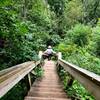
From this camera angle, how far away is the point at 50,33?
3198 cm

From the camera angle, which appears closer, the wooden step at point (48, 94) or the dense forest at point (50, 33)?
the wooden step at point (48, 94)

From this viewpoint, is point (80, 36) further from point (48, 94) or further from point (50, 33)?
point (48, 94)

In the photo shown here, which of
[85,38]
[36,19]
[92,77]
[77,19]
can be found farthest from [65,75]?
[77,19]

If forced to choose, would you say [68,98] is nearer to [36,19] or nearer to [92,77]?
[92,77]

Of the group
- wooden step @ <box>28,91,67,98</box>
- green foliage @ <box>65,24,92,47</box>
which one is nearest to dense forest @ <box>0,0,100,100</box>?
green foliage @ <box>65,24,92,47</box>

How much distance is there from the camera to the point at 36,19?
21750 millimetres

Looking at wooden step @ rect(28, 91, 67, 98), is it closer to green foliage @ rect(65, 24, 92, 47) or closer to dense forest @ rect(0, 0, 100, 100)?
dense forest @ rect(0, 0, 100, 100)

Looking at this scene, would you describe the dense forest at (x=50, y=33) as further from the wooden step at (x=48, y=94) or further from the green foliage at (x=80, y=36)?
the wooden step at (x=48, y=94)

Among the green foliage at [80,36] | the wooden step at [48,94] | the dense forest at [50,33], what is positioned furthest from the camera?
the green foliage at [80,36]

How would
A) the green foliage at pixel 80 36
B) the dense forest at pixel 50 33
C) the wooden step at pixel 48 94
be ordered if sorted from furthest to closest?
the green foliage at pixel 80 36, the dense forest at pixel 50 33, the wooden step at pixel 48 94

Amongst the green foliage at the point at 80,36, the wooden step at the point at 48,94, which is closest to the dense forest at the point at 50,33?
the green foliage at the point at 80,36

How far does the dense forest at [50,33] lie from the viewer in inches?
370

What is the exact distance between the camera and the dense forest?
9.40 m

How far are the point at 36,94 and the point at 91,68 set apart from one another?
8835 millimetres
